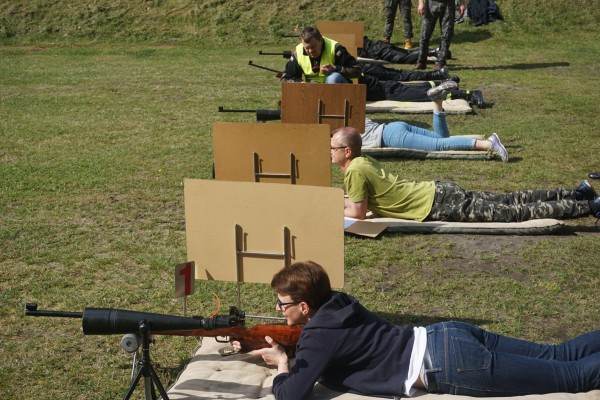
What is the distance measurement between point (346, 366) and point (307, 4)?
64.1 ft

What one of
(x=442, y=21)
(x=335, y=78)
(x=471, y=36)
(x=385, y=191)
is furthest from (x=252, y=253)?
(x=471, y=36)

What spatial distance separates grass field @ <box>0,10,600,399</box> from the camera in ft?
20.1

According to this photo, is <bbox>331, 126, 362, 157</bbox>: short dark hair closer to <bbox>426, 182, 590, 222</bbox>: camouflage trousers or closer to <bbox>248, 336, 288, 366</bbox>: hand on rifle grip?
<bbox>426, 182, 590, 222</bbox>: camouflage trousers

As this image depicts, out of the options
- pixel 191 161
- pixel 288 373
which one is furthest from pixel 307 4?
pixel 288 373

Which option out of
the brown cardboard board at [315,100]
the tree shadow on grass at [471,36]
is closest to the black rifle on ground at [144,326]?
the brown cardboard board at [315,100]

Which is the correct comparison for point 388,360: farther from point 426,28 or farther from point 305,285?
point 426,28

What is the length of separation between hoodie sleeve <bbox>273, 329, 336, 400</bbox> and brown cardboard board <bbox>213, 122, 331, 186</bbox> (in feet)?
9.65

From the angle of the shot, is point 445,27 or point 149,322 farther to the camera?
point 445,27

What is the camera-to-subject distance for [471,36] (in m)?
21.4

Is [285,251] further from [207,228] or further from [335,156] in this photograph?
[335,156]

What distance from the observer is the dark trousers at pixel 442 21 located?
17.5 meters

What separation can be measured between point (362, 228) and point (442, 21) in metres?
10.9

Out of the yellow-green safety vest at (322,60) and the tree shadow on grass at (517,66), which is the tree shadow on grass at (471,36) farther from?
the yellow-green safety vest at (322,60)

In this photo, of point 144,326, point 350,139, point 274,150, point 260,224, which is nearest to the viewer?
point 144,326
